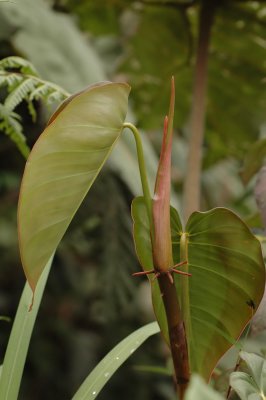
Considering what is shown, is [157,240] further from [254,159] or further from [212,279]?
[254,159]

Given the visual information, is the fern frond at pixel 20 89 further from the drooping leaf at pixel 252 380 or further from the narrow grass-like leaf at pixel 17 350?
the drooping leaf at pixel 252 380

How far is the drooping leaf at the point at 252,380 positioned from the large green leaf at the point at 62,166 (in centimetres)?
17

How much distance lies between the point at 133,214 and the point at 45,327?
138 cm

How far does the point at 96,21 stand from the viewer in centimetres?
141

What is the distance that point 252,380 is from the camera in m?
0.55

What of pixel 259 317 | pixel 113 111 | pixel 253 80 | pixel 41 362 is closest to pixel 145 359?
pixel 41 362

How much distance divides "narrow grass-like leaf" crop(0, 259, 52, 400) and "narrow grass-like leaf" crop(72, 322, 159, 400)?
0.05 metres

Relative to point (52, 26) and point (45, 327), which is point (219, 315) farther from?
point (45, 327)

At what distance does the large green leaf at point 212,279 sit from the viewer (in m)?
0.55

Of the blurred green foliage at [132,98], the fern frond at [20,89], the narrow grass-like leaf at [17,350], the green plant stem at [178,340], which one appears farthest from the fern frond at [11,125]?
the blurred green foliage at [132,98]

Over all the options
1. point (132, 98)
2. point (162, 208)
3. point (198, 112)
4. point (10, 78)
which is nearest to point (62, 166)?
point (162, 208)

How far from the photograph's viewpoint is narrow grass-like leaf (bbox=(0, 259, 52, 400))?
1.99 feet

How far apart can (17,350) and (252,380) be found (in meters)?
0.20

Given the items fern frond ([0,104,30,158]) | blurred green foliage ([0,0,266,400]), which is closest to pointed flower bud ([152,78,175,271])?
fern frond ([0,104,30,158])
